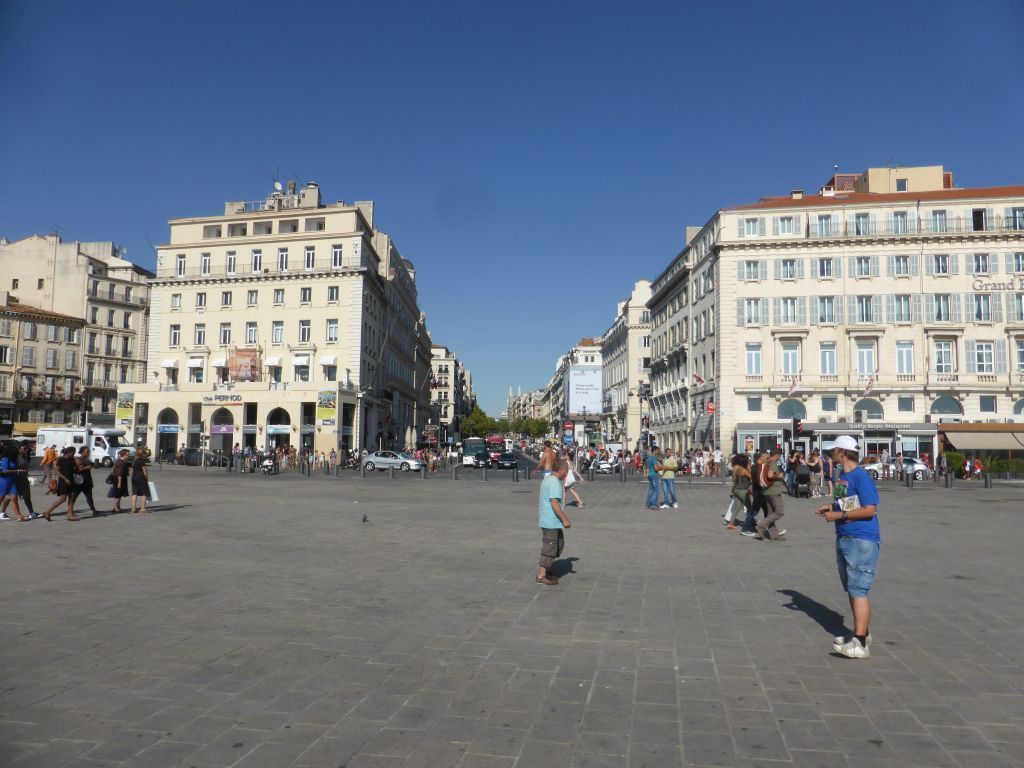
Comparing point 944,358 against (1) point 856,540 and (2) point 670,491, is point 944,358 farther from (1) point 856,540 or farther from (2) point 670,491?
(1) point 856,540

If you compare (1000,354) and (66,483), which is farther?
(1000,354)

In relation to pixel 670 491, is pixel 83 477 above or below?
above

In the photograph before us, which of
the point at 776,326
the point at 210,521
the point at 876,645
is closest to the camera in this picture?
the point at 876,645

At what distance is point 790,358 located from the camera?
48.4 metres

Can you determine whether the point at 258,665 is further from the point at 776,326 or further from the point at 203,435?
the point at 203,435

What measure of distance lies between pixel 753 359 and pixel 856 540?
44.9 meters

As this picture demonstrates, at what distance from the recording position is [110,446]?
4634cm

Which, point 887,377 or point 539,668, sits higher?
point 887,377

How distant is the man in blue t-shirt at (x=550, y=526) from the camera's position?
883cm

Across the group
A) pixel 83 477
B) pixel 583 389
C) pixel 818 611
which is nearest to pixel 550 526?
pixel 818 611

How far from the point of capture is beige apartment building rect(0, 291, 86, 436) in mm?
62750

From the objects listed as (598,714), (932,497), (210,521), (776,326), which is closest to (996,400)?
(776,326)

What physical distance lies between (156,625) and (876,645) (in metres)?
6.45

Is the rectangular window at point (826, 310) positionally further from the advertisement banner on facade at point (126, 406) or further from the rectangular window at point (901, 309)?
the advertisement banner on facade at point (126, 406)
